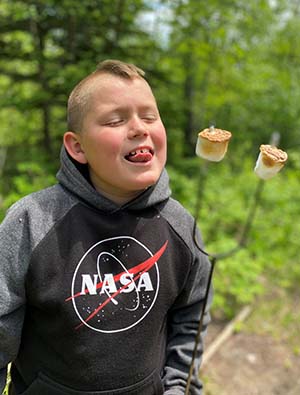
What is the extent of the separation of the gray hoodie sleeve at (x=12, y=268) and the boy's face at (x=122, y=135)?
27cm

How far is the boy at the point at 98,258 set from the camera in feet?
3.96

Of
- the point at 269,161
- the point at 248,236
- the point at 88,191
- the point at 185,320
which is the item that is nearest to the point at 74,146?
the point at 88,191

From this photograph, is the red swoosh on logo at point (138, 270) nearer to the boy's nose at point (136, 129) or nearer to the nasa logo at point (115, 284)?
the nasa logo at point (115, 284)

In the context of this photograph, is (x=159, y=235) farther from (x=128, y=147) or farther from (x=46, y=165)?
(x=46, y=165)

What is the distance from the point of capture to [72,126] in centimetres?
132

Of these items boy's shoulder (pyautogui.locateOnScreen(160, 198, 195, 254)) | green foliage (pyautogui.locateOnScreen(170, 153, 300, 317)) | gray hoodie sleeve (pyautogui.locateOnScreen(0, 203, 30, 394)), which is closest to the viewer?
gray hoodie sleeve (pyautogui.locateOnScreen(0, 203, 30, 394))

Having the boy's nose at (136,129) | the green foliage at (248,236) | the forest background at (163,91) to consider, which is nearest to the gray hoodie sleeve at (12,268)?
the boy's nose at (136,129)

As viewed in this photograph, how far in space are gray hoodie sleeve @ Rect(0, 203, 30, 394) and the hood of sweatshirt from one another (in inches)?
6.9

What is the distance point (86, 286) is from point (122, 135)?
444 mm

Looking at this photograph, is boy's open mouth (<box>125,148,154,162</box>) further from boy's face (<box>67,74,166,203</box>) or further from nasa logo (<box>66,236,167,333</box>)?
nasa logo (<box>66,236,167,333</box>)

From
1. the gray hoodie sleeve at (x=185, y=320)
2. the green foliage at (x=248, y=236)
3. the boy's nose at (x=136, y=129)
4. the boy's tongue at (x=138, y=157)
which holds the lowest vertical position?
the green foliage at (x=248, y=236)

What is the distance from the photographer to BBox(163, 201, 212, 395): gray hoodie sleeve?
4.68 feet

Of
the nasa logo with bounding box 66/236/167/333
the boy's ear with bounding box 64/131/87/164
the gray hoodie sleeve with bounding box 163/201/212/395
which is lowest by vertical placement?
the gray hoodie sleeve with bounding box 163/201/212/395

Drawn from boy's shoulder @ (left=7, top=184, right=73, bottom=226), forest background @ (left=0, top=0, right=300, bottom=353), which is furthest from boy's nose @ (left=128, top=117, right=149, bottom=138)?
forest background @ (left=0, top=0, right=300, bottom=353)
